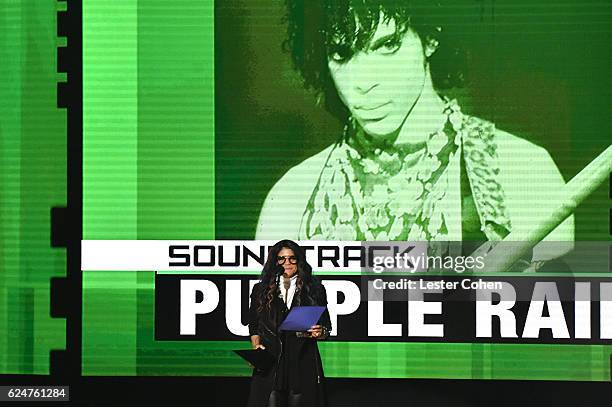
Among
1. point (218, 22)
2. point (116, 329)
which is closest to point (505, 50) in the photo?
point (218, 22)

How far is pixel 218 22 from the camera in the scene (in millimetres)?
5219

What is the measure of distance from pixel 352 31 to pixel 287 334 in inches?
63.9

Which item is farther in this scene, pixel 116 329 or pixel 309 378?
pixel 116 329

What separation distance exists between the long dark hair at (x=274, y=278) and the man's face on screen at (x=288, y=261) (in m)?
0.02

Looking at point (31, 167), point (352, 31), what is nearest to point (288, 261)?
point (352, 31)

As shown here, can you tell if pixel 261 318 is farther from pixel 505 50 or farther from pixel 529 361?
pixel 505 50

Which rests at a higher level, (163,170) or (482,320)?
(163,170)

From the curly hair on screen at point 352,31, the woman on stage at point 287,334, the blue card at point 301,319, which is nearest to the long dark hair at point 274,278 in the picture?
the woman on stage at point 287,334

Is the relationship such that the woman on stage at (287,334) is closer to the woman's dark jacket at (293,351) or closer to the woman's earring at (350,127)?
the woman's dark jacket at (293,351)

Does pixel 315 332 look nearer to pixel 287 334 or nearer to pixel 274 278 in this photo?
pixel 287 334

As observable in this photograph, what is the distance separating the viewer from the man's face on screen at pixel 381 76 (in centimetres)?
514

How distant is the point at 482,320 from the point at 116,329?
1.96 meters

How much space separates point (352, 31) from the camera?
5.14 metres

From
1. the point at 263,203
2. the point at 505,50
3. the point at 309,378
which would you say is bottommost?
the point at 309,378
